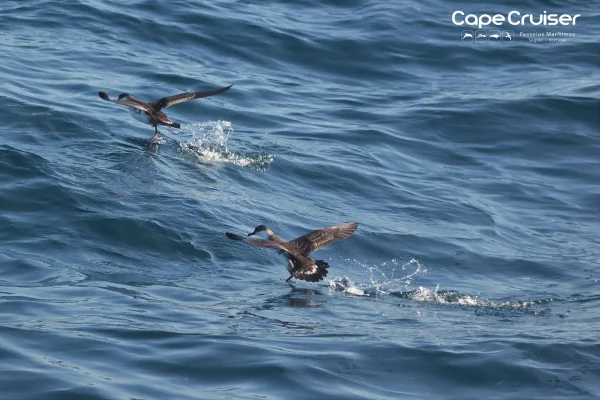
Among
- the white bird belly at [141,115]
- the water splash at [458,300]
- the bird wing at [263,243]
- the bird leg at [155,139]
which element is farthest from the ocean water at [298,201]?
the bird wing at [263,243]

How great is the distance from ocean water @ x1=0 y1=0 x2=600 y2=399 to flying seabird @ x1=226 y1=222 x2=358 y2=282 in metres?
0.26

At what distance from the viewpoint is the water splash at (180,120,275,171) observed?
16000 mm

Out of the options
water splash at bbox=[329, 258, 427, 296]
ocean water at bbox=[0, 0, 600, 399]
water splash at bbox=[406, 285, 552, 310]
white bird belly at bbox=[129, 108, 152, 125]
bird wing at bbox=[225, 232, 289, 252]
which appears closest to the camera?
ocean water at bbox=[0, 0, 600, 399]

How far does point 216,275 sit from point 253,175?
413 centimetres

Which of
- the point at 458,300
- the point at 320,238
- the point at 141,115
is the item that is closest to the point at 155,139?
the point at 141,115

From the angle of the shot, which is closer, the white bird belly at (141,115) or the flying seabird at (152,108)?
the flying seabird at (152,108)

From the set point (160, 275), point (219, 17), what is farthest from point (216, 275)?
point (219, 17)

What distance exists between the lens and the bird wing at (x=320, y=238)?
1205cm

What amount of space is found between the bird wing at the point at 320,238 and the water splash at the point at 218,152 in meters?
3.85

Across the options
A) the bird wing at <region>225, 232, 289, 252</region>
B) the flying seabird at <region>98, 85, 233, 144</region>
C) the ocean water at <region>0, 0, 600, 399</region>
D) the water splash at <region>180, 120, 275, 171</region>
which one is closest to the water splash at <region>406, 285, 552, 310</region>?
the ocean water at <region>0, 0, 600, 399</region>

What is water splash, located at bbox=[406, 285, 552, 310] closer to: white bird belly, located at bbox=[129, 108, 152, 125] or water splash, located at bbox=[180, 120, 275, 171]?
water splash, located at bbox=[180, 120, 275, 171]

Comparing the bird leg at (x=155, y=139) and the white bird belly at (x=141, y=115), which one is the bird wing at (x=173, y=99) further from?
the bird leg at (x=155, y=139)

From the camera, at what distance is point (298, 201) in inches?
601

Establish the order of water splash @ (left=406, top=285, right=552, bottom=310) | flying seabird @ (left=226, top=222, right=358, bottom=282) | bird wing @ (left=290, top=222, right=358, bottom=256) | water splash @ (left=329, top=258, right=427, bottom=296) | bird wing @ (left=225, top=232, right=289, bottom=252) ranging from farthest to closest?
bird wing @ (left=290, top=222, right=358, bottom=256), water splash @ (left=329, top=258, right=427, bottom=296), water splash @ (left=406, top=285, right=552, bottom=310), flying seabird @ (left=226, top=222, right=358, bottom=282), bird wing @ (left=225, top=232, right=289, bottom=252)
